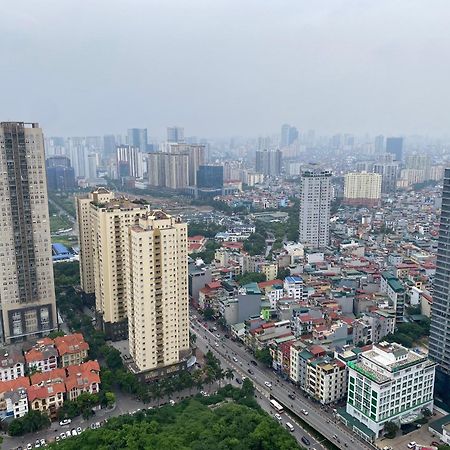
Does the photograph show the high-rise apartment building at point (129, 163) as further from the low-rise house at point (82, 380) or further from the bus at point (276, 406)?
the bus at point (276, 406)

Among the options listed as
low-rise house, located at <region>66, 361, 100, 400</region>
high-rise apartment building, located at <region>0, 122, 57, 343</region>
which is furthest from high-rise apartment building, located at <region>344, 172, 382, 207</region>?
low-rise house, located at <region>66, 361, 100, 400</region>

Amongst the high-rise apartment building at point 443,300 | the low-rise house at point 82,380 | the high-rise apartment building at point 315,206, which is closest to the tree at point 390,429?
the high-rise apartment building at point 443,300

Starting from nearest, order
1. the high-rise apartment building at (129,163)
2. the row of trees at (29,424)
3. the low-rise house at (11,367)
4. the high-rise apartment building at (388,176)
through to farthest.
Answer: the row of trees at (29,424), the low-rise house at (11,367), the high-rise apartment building at (388,176), the high-rise apartment building at (129,163)

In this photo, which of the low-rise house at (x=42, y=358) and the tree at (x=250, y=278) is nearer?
the low-rise house at (x=42, y=358)

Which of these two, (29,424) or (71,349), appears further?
(71,349)

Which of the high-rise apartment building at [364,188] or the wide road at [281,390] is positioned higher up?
the high-rise apartment building at [364,188]

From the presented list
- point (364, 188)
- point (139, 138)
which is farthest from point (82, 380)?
point (139, 138)

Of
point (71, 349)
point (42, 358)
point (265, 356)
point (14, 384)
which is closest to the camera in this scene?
point (14, 384)

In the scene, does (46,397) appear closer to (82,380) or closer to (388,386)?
(82,380)
